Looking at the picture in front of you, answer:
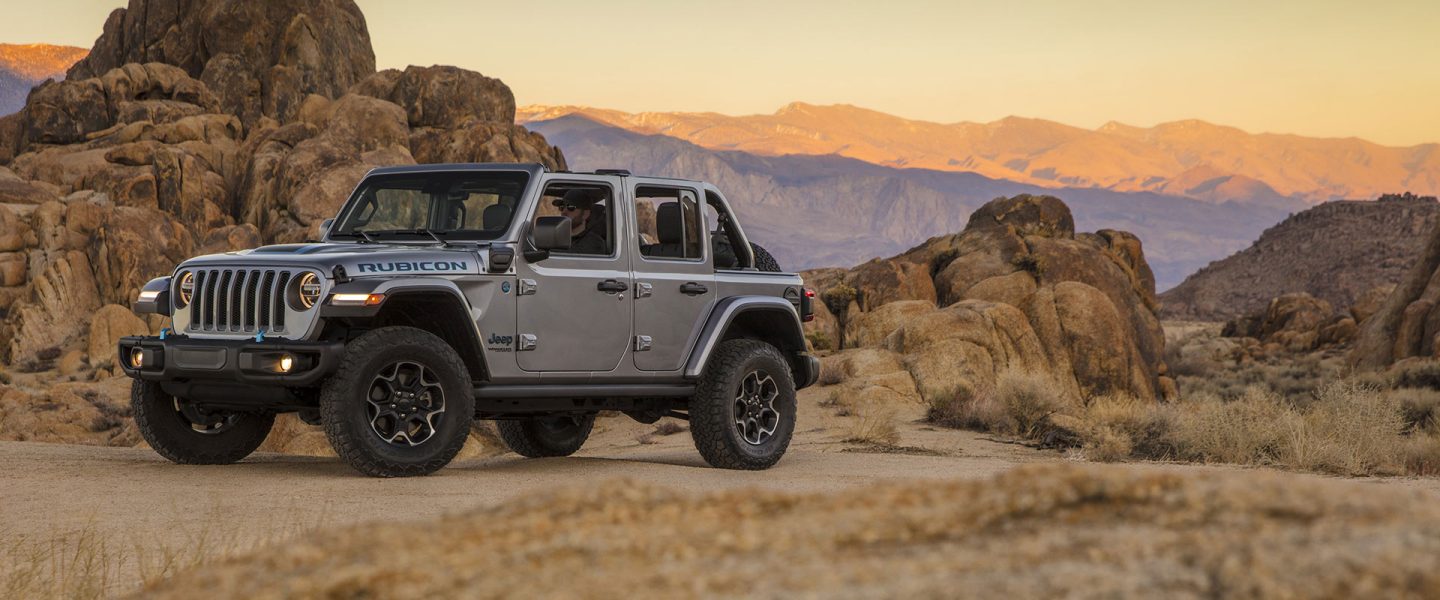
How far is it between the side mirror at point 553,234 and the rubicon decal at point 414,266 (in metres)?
0.55

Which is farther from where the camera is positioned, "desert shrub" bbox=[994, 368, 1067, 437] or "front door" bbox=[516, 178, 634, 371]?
"desert shrub" bbox=[994, 368, 1067, 437]

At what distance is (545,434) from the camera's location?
12.7 metres

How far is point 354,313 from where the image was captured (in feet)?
29.2

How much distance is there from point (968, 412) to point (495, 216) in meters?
9.75

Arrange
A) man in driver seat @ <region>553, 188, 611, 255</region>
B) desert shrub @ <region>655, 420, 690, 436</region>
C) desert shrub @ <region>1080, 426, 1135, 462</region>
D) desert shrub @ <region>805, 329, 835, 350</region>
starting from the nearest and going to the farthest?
man in driver seat @ <region>553, 188, 611, 255</region>
desert shrub @ <region>1080, 426, 1135, 462</region>
desert shrub @ <region>655, 420, 690, 436</region>
desert shrub @ <region>805, 329, 835, 350</region>

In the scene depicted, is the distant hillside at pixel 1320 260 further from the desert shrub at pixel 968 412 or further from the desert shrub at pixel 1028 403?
the desert shrub at pixel 968 412

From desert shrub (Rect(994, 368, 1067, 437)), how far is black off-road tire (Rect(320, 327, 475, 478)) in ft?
32.2

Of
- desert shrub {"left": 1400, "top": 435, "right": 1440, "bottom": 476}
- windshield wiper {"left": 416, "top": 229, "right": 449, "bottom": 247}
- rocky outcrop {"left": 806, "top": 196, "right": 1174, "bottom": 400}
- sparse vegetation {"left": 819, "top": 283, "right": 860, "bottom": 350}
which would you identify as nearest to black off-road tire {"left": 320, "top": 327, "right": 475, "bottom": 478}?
windshield wiper {"left": 416, "top": 229, "right": 449, "bottom": 247}

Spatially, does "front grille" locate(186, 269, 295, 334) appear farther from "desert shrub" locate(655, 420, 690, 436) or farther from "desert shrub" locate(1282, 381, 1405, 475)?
"desert shrub" locate(655, 420, 690, 436)

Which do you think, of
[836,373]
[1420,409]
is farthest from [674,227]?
[1420,409]

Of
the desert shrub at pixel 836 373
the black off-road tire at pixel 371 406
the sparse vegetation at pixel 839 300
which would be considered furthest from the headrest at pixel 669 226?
the sparse vegetation at pixel 839 300

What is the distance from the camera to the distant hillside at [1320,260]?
95.9m

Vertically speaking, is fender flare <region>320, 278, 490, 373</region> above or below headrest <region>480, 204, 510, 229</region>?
below

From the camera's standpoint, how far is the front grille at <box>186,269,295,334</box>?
361 inches
